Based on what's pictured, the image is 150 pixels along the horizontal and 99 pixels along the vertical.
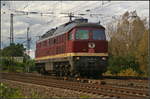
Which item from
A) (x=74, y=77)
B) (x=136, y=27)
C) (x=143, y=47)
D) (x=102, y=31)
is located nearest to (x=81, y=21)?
(x=102, y=31)

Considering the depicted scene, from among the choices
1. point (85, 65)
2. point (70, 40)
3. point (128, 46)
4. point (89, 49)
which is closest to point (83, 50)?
point (89, 49)

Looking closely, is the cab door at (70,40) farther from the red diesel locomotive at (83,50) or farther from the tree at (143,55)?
the tree at (143,55)

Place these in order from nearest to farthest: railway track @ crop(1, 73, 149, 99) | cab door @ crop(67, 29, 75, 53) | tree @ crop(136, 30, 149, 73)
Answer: railway track @ crop(1, 73, 149, 99), cab door @ crop(67, 29, 75, 53), tree @ crop(136, 30, 149, 73)

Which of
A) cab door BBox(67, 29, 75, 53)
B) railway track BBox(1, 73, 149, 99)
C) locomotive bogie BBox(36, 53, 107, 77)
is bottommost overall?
railway track BBox(1, 73, 149, 99)

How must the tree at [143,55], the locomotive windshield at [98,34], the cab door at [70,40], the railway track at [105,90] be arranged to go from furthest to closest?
1. the tree at [143,55]
2. the locomotive windshield at [98,34]
3. the cab door at [70,40]
4. the railway track at [105,90]

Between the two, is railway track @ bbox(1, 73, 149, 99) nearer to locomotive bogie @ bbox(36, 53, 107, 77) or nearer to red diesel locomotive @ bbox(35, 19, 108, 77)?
locomotive bogie @ bbox(36, 53, 107, 77)

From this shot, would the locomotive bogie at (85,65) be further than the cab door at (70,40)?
No

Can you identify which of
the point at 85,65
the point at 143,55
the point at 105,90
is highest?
the point at 143,55

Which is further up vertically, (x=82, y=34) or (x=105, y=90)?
(x=82, y=34)

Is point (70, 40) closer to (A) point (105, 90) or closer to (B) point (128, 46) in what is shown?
(A) point (105, 90)

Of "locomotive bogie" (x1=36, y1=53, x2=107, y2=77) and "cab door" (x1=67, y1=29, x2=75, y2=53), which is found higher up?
"cab door" (x1=67, y1=29, x2=75, y2=53)

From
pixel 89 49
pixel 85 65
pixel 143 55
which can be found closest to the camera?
pixel 85 65

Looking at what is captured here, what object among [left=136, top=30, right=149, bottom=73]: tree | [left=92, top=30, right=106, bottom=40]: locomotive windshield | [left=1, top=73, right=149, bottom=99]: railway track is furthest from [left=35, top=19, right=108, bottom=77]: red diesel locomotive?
[left=136, top=30, right=149, bottom=73]: tree

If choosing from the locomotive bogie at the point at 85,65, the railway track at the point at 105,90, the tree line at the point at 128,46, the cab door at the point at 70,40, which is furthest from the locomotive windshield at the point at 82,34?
the tree line at the point at 128,46
